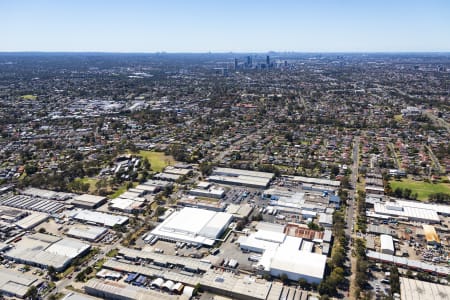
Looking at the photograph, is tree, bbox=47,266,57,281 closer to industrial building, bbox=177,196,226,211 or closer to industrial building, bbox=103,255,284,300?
industrial building, bbox=103,255,284,300

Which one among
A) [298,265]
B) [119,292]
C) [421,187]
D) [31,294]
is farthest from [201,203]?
[421,187]

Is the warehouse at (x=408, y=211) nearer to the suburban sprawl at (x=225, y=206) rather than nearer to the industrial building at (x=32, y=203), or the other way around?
the suburban sprawl at (x=225, y=206)

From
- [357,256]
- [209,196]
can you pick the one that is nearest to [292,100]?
[209,196]

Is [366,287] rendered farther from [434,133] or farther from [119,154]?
[434,133]

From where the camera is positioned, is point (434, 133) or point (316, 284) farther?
point (434, 133)

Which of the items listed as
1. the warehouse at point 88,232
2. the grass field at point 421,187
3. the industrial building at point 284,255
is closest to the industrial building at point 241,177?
the industrial building at point 284,255

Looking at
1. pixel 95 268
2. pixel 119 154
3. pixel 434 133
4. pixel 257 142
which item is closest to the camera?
pixel 95 268

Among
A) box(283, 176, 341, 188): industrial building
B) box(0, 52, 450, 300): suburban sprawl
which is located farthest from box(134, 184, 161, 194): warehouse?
box(283, 176, 341, 188): industrial building
